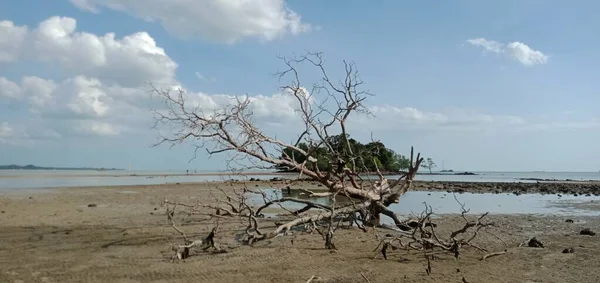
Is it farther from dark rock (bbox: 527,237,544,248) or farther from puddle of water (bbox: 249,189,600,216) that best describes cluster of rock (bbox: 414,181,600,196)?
dark rock (bbox: 527,237,544,248)

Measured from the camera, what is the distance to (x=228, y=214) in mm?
12250

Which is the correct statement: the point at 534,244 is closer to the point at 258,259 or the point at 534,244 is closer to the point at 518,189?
the point at 258,259

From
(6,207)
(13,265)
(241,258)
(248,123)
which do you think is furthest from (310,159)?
(6,207)

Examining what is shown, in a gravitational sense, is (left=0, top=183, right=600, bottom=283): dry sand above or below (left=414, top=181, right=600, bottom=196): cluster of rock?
below

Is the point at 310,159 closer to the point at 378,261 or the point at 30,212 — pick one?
the point at 378,261

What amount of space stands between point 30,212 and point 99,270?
1093 centimetres

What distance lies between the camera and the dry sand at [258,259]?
780 cm

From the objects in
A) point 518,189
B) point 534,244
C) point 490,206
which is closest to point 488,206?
point 490,206

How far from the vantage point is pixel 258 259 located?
9.05 m

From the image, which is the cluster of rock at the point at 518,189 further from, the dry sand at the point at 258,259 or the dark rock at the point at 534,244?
the dark rock at the point at 534,244

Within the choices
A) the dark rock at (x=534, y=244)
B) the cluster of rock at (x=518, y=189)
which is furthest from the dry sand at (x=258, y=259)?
the cluster of rock at (x=518, y=189)

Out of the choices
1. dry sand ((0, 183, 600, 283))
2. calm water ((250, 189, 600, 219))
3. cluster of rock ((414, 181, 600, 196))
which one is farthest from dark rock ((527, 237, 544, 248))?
cluster of rock ((414, 181, 600, 196))

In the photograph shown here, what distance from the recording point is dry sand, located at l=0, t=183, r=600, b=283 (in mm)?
7801

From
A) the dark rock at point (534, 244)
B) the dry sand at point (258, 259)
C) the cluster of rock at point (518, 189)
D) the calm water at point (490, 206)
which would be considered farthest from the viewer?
the cluster of rock at point (518, 189)
